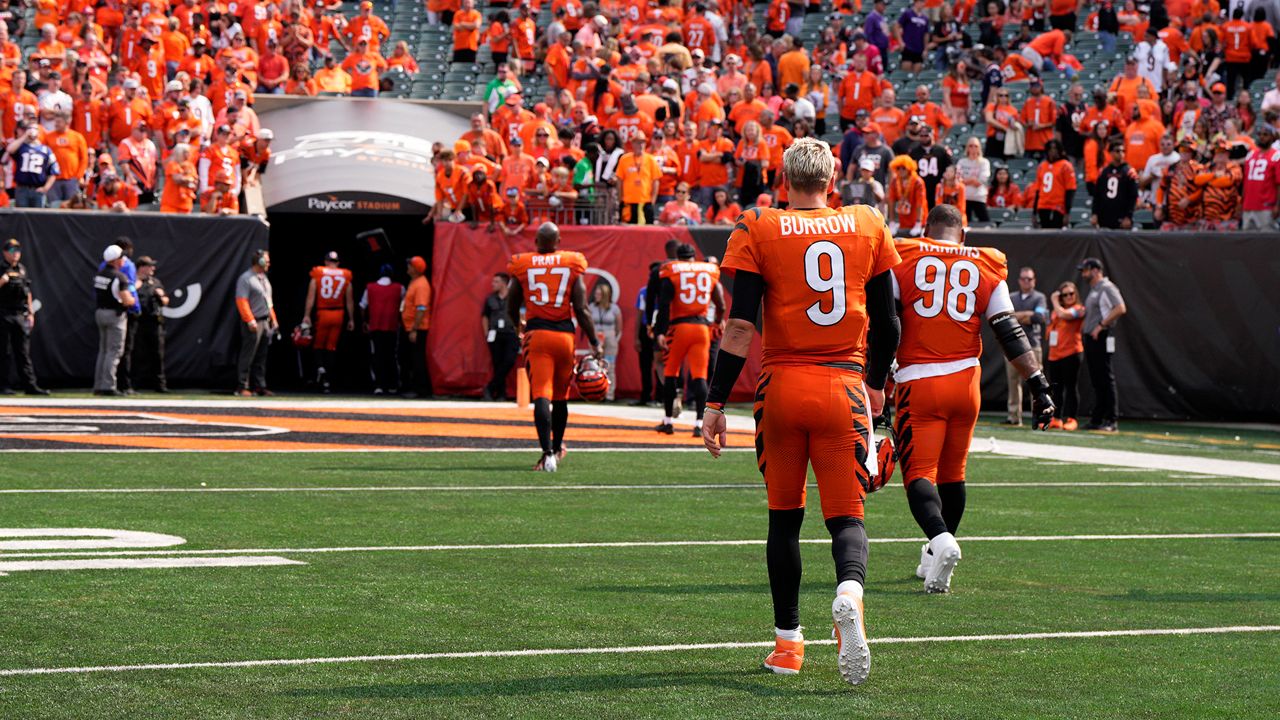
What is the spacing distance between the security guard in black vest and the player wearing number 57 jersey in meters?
3.71

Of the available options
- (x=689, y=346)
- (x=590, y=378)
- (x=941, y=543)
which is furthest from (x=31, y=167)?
(x=941, y=543)

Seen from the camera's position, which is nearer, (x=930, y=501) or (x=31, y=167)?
(x=930, y=501)

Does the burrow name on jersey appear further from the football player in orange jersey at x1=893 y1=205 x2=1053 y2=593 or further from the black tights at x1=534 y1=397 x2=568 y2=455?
the black tights at x1=534 y1=397 x2=568 y2=455

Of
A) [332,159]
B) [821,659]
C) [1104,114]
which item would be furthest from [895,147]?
[821,659]

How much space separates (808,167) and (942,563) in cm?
243

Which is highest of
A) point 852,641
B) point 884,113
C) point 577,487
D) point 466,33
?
point 466,33

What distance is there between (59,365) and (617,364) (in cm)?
702

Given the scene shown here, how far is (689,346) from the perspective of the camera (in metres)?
17.4

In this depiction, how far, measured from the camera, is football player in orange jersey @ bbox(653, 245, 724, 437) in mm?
17078

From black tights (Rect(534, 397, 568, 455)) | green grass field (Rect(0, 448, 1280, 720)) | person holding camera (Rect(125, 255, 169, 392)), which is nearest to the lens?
green grass field (Rect(0, 448, 1280, 720))

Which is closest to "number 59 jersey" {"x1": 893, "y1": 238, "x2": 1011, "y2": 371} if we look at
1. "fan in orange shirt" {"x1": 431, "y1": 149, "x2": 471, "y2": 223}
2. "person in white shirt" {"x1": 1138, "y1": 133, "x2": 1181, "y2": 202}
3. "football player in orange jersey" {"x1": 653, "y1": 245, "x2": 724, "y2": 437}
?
"football player in orange jersey" {"x1": 653, "y1": 245, "x2": 724, "y2": 437}

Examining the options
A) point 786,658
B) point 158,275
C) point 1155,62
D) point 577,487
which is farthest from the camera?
point 1155,62

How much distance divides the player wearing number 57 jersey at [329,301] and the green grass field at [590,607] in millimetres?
11148

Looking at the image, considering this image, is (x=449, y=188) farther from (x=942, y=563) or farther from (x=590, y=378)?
(x=942, y=563)
